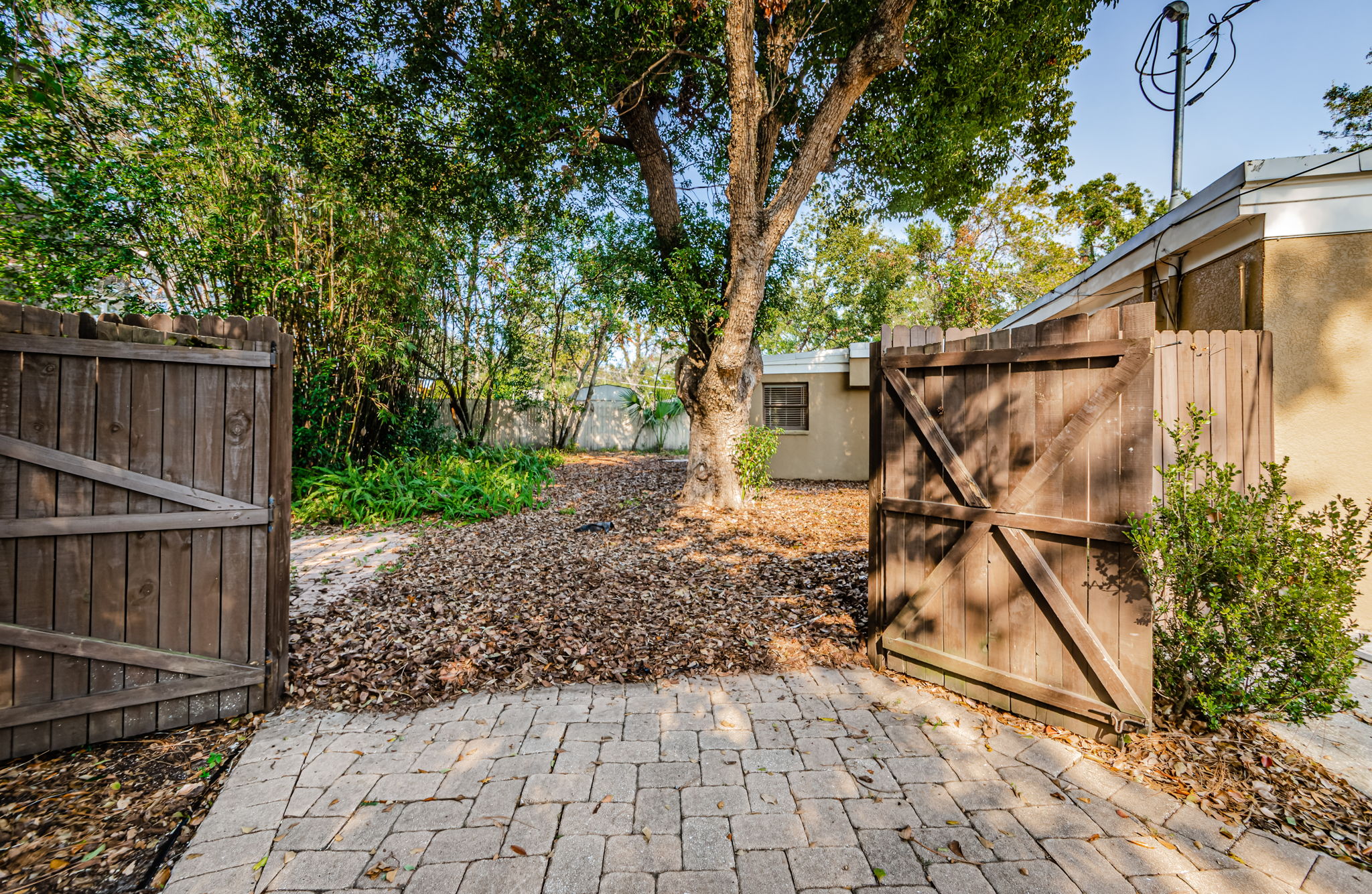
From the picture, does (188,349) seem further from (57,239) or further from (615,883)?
(57,239)

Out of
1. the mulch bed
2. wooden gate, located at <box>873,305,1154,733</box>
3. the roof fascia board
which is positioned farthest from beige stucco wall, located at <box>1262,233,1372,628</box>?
the mulch bed

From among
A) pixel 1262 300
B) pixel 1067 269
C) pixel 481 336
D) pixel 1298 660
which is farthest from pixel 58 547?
pixel 1067 269

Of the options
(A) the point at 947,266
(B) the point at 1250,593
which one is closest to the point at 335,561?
(B) the point at 1250,593

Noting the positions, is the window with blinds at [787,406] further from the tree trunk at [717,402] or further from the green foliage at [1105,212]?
the green foliage at [1105,212]

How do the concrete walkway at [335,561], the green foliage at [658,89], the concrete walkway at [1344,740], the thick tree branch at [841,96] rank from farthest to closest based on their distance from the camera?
1. the green foliage at [658,89]
2. the thick tree branch at [841,96]
3. the concrete walkway at [335,561]
4. the concrete walkway at [1344,740]

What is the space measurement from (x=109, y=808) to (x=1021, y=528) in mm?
4085

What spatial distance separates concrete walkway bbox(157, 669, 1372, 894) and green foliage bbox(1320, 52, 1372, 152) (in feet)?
65.4

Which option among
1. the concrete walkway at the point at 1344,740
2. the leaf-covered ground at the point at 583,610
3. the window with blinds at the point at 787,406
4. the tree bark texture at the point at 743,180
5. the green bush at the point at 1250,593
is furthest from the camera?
the window with blinds at the point at 787,406

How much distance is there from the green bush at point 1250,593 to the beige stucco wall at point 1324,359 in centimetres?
156

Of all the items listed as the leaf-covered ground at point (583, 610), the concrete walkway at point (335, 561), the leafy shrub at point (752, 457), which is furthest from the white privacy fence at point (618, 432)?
the concrete walkway at point (335, 561)

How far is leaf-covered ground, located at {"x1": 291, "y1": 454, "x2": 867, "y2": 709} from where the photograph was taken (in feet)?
10.3

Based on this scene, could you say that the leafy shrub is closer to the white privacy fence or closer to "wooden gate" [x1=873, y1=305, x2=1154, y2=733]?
"wooden gate" [x1=873, y1=305, x2=1154, y2=733]

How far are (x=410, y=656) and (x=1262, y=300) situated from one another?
596 cm

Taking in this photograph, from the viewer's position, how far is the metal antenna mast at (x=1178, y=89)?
484cm
